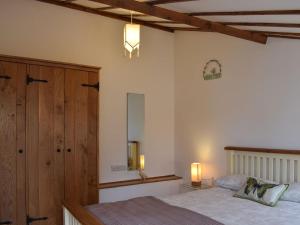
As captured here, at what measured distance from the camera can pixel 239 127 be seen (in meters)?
4.03

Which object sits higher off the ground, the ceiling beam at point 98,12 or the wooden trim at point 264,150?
the ceiling beam at point 98,12

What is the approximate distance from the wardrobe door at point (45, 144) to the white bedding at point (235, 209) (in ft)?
3.89

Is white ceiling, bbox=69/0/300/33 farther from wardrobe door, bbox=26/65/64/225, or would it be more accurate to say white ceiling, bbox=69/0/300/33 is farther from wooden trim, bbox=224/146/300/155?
wardrobe door, bbox=26/65/64/225

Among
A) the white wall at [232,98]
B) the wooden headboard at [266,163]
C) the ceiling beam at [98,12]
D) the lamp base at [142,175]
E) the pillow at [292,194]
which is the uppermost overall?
the ceiling beam at [98,12]

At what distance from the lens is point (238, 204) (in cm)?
302

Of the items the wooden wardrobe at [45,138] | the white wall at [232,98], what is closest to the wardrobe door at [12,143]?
the wooden wardrobe at [45,138]

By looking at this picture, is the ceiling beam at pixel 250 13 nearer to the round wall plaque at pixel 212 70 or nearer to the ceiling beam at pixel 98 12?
the round wall plaque at pixel 212 70

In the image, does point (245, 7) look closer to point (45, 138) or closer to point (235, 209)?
A: point (235, 209)

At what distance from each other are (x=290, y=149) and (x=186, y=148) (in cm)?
171

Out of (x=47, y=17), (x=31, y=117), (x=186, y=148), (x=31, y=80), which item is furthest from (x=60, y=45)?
(x=186, y=148)

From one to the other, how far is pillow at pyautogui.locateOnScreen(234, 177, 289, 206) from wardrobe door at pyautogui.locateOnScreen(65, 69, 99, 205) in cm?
165

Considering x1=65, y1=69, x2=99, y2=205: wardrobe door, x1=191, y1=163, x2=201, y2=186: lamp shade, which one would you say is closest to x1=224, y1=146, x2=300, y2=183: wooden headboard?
x1=191, y1=163, x2=201, y2=186: lamp shade

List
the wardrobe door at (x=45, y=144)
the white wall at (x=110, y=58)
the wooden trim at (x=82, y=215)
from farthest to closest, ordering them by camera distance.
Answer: the white wall at (x=110, y=58) < the wardrobe door at (x=45, y=144) < the wooden trim at (x=82, y=215)

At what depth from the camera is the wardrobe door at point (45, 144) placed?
3172 millimetres
